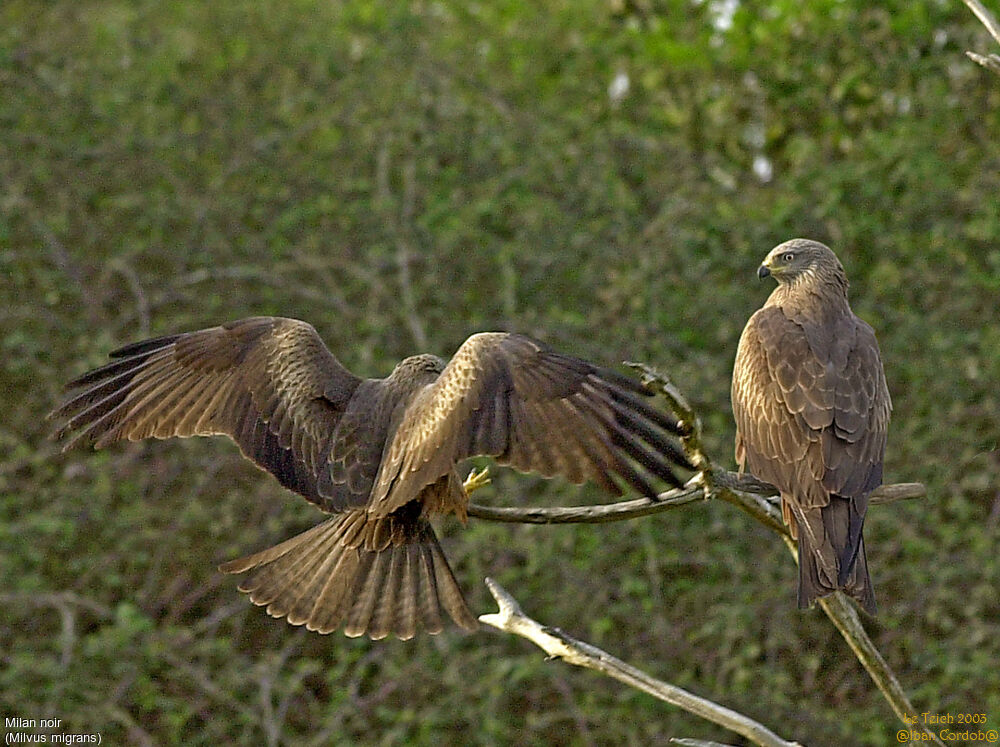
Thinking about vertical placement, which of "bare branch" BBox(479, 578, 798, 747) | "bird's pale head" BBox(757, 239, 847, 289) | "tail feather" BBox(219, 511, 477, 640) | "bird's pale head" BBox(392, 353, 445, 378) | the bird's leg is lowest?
"tail feather" BBox(219, 511, 477, 640)

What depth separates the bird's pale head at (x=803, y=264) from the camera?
4.83 m

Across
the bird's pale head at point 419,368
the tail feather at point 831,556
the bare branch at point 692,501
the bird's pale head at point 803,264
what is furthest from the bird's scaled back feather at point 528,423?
the bird's pale head at point 803,264

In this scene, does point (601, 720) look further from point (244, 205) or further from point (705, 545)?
point (244, 205)

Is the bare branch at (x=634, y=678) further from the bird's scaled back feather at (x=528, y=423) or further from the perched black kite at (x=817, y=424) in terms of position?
the perched black kite at (x=817, y=424)

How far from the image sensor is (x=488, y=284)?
7398 millimetres

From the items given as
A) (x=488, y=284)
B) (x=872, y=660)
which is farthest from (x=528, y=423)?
(x=488, y=284)

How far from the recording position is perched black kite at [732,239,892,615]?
4.05 metres

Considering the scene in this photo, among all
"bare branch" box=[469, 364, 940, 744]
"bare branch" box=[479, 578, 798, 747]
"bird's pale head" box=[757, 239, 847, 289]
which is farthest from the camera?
"bird's pale head" box=[757, 239, 847, 289]

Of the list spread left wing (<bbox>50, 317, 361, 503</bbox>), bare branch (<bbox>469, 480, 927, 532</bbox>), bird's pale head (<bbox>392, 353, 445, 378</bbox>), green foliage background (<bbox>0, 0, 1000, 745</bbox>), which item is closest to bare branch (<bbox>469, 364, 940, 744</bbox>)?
bare branch (<bbox>469, 480, 927, 532</bbox>)

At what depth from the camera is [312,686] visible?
7.01m

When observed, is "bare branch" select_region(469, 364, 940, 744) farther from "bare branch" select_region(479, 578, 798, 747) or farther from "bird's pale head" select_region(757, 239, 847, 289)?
"bird's pale head" select_region(757, 239, 847, 289)

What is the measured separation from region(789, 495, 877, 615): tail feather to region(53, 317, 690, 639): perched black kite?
0.46 metres

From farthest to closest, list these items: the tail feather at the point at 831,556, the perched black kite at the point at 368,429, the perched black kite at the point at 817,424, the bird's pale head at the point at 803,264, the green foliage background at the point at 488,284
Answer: the green foliage background at the point at 488,284 < the bird's pale head at the point at 803,264 < the perched black kite at the point at 817,424 < the tail feather at the point at 831,556 < the perched black kite at the point at 368,429

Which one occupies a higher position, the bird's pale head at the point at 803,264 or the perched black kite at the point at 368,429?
the bird's pale head at the point at 803,264
